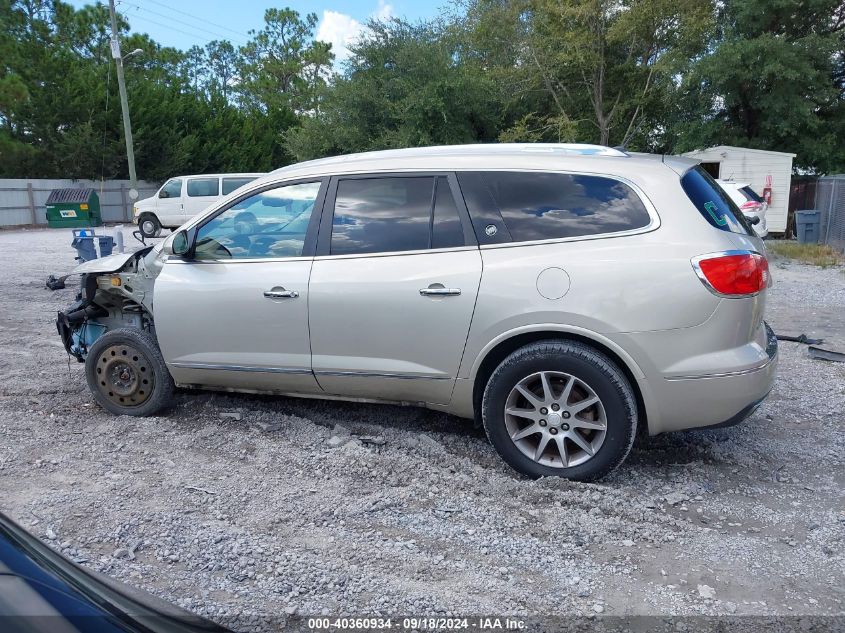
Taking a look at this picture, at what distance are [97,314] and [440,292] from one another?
2934 mm

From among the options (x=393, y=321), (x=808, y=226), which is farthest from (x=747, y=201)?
(x=393, y=321)

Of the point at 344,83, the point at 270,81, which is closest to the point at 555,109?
the point at 344,83

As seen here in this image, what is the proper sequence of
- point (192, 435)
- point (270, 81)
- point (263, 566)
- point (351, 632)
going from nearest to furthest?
point (351, 632) → point (263, 566) → point (192, 435) → point (270, 81)

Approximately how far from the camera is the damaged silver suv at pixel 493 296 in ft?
12.2

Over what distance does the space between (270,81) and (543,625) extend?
198ft

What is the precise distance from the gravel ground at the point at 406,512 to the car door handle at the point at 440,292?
1036mm

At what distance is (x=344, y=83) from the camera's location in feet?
78.6

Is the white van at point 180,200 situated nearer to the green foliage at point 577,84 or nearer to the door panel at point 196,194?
the door panel at point 196,194

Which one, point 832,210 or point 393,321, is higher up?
point 832,210

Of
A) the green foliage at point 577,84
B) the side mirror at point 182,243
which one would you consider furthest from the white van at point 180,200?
the side mirror at point 182,243

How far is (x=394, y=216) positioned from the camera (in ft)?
14.3

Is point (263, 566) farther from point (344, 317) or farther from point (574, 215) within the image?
point (574, 215)

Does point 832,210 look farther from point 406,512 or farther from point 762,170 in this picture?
point 406,512

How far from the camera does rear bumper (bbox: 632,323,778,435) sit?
370cm
